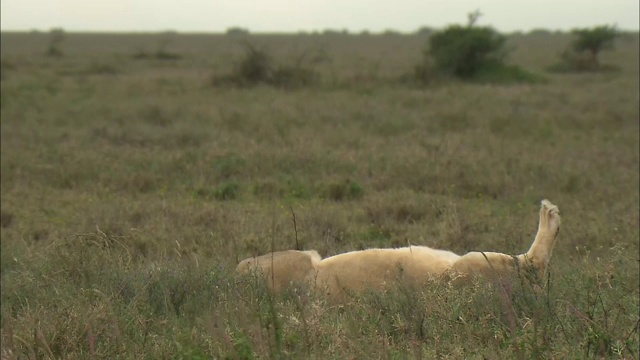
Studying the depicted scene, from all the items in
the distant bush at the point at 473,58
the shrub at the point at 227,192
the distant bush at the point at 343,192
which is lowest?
the shrub at the point at 227,192

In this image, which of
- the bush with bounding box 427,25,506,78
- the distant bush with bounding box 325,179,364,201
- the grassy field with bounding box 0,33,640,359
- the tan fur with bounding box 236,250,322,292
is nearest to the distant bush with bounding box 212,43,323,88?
the grassy field with bounding box 0,33,640,359

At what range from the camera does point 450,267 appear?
4.25m

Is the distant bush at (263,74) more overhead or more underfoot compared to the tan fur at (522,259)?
more underfoot

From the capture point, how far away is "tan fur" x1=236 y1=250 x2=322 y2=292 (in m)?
4.31

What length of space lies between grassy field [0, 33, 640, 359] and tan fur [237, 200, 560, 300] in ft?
0.70

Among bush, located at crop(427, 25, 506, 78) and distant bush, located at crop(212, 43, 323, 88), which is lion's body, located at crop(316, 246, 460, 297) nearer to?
distant bush, located at crop(212, 43, 323, 88)

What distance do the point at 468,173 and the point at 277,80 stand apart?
11.9 m

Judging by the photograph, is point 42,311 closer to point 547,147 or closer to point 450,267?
point 450,267

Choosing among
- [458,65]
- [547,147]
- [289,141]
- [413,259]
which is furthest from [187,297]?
[458,65]

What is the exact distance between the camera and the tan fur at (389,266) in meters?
4.18

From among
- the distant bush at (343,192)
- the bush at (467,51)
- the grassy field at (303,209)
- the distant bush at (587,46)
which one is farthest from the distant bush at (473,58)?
the distant bush at (343,192)

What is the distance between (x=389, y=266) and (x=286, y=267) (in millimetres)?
548

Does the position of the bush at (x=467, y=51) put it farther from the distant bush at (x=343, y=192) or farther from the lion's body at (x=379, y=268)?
the lion's body at (x=379, y=268)

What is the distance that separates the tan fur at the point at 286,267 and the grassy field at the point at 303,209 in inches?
8.1
